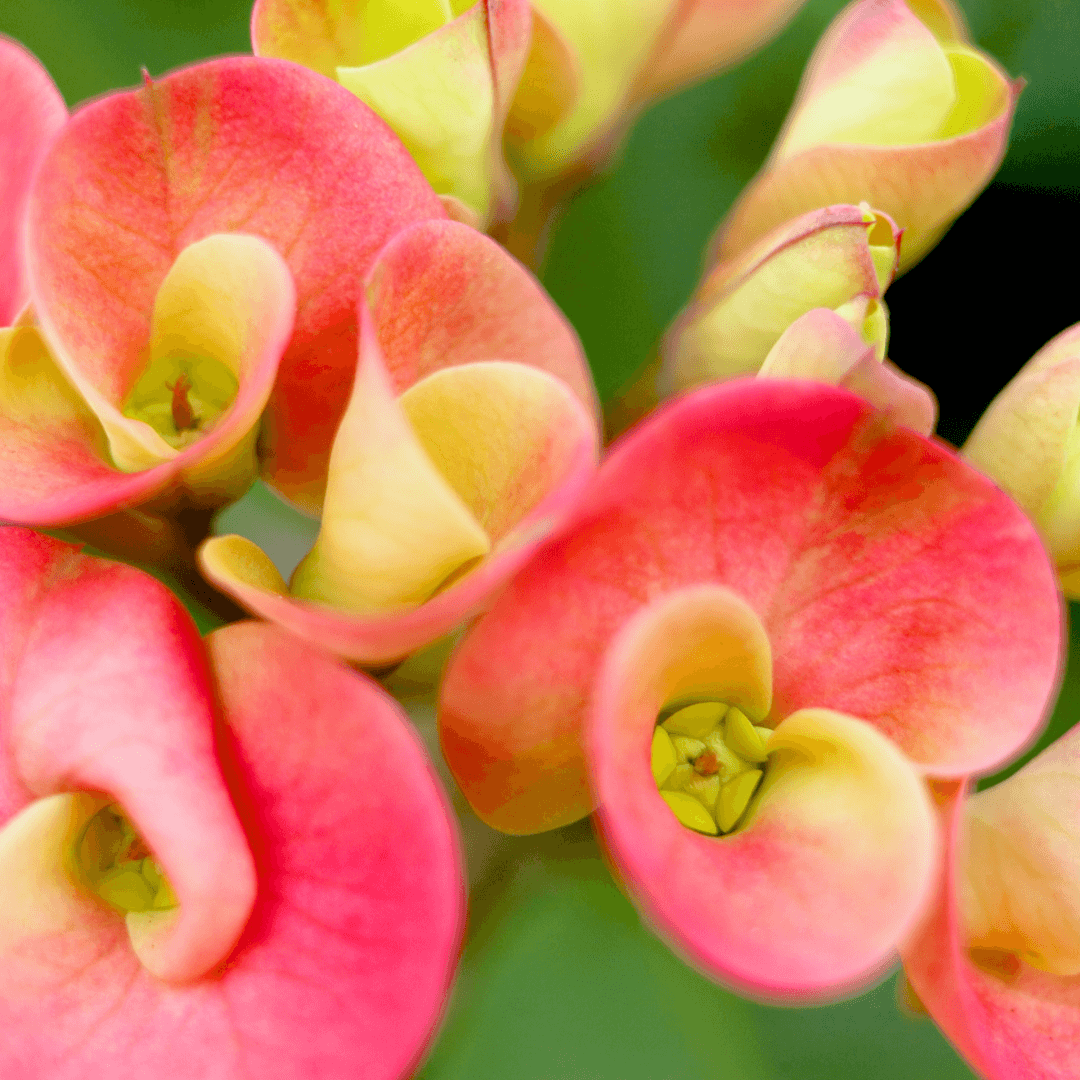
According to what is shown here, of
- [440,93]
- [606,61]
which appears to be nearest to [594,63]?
[606,61]

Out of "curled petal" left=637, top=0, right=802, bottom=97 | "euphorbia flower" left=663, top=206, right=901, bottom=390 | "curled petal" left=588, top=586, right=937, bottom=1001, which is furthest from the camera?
"curled petal" left=637, top=0, right=802, bottom=97

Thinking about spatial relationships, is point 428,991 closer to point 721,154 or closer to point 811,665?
point 811,665

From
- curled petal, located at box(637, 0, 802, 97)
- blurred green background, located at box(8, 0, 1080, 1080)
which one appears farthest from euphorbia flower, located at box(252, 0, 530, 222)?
blurred green background, located at box(8, 0, 1080, 1080)

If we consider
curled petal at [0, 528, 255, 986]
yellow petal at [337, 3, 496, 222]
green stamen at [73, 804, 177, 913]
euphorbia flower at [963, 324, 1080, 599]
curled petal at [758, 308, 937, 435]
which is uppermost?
yellow petal at [337, 3, 496, 222]

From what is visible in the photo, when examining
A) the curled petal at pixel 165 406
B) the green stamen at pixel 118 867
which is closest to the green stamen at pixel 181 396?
the curled petal at pixel 165 406

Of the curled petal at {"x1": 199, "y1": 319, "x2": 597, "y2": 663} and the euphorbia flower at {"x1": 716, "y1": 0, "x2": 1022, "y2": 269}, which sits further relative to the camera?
the euphorbia flower at {"x1": 716, "y1": 0, "x2": 1022, "y2": 269}

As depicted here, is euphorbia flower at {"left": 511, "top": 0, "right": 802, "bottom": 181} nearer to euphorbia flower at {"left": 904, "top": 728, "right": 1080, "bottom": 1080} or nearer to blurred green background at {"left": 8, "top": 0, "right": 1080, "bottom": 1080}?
blurred green background at {"left": 8, "top": 0, "right": 1080, "bottom": 1080}

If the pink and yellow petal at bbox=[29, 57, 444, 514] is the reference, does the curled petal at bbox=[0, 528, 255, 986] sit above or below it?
below

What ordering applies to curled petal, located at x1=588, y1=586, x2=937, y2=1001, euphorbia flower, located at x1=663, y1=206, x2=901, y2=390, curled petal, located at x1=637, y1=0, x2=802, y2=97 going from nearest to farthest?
1. curled petal, located at x1=588, y1=586, x2=937, y2=1001
2. euphorbia flower, located at x1=663, y1=206, x2=901, y2=390
3. curled petal, located at x1=637, y1=0, x2=802, y2=97
